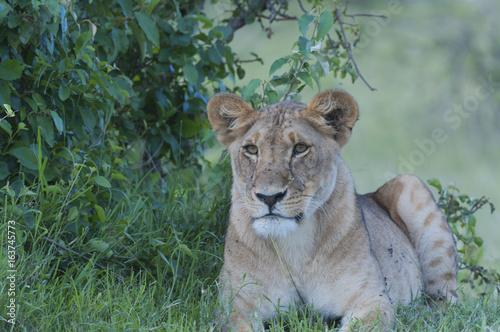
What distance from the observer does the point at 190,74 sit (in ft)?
15.6

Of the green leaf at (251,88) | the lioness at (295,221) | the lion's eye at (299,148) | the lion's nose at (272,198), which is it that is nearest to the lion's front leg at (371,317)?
the lioness at (295,221)

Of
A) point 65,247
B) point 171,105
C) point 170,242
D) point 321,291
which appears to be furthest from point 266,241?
point 171,105

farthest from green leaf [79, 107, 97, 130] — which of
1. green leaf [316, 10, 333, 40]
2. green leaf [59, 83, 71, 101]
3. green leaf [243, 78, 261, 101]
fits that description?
green leaf [316, 10, 333, 40]

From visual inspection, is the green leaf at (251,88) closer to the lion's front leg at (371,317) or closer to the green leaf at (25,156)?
the green leaf at (25,156)

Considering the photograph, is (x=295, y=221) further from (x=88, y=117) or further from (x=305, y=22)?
(x=88, y=117)

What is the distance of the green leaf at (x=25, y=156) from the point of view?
11.6ft

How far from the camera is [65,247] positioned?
3523mm

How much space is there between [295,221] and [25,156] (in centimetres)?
137

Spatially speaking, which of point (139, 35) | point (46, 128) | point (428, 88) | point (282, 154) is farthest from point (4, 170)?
point (428, 88)

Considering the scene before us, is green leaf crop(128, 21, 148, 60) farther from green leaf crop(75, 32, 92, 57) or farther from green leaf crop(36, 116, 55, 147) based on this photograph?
green leaf crop(36, 116, 55, 147)

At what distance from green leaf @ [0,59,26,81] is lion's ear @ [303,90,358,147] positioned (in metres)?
1.37

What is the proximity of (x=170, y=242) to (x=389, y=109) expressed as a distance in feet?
39.8

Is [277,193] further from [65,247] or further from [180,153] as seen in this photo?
[180,153]

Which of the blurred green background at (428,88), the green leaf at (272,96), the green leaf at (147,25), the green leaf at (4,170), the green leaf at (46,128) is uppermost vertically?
the green leaf at (147,25)
